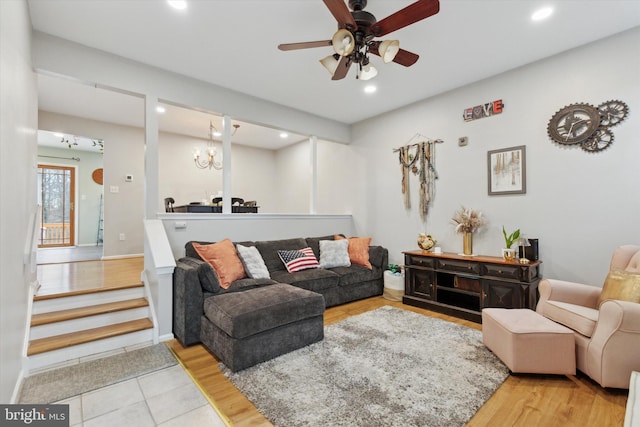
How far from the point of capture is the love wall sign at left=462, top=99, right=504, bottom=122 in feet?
12.0

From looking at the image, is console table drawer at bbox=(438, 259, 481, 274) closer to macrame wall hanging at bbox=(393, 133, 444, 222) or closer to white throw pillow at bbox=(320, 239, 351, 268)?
macrame wall hanging at bbox=(393, 133, 444, 222)

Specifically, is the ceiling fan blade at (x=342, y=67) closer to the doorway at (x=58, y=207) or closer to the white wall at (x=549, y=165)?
the white wall at (x=549, y=165)

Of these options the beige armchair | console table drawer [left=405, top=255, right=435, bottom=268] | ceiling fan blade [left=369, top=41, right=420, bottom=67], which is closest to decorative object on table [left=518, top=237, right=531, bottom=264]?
the beige armchair

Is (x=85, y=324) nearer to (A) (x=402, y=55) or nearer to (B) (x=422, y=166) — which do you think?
(A) (x=402, y=55)

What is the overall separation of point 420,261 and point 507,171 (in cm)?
157

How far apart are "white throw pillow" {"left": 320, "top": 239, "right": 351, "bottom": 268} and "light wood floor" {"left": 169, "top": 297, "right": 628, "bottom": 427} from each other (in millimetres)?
2142

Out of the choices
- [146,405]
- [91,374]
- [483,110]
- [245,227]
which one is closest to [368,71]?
[483,110]

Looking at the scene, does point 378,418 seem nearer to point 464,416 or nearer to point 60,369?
point 464,416

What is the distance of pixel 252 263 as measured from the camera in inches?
134

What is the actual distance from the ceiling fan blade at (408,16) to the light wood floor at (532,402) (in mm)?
2634

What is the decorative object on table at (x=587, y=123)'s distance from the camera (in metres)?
2.88

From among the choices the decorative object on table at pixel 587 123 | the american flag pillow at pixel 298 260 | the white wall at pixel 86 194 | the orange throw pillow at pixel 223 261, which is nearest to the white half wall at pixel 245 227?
the orange throw pillow at pixel 223 261

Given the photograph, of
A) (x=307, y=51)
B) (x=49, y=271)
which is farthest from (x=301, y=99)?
(x=49, y=271)

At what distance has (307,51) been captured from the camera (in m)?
3.14
